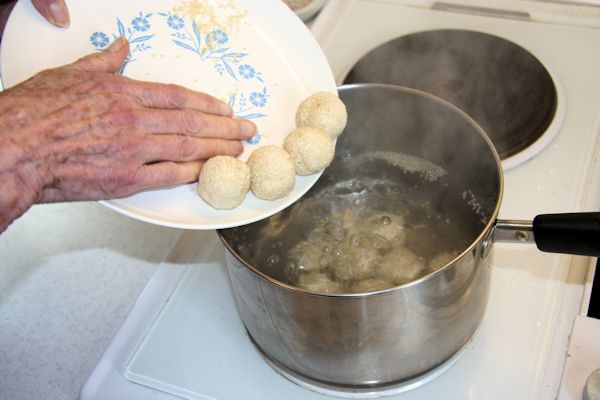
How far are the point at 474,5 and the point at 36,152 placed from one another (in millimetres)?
940

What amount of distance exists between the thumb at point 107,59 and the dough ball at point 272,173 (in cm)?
22

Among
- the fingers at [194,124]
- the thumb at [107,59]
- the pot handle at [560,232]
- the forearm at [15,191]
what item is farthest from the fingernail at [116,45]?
the pot handle at [560,232]

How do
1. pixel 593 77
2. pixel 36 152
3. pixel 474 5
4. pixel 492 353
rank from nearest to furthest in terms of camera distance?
pixel 36 152, pixel 492 353, pixel 593 77, pixel 474 5

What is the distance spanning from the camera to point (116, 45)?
2.70 feet

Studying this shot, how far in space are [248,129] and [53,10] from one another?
304 mm

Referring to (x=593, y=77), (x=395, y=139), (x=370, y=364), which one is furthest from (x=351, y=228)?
(x=593, y=77)

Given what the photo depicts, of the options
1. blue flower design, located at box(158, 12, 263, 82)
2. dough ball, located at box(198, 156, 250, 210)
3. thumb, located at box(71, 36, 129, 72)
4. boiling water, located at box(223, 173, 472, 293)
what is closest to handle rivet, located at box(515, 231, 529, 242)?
A: boiling water, located at box(223, 173, 472, 293)

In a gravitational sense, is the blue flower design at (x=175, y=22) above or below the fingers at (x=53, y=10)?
below

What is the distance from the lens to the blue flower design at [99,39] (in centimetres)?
85

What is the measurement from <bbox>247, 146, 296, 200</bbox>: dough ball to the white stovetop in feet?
0.79

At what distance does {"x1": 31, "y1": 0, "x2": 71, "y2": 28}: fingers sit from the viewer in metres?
0.81

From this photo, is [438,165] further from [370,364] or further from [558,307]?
[370,364]

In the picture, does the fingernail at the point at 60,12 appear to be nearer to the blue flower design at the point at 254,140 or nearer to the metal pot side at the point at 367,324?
the blue flower design at the point at 254,140

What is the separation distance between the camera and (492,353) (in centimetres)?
81
